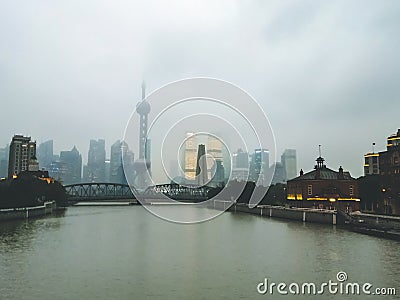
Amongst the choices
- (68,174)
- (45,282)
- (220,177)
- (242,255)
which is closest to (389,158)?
(242,255)

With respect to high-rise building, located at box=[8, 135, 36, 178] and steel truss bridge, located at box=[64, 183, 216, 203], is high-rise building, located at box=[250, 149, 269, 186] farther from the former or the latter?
high-rise building, located at box=[8, 135, 36, 178]

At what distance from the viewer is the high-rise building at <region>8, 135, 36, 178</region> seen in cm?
9012

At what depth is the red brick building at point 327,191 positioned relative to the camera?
126 ft

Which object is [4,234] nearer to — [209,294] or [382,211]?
[209,294]

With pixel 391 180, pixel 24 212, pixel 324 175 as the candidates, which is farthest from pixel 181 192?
pixel 391 180

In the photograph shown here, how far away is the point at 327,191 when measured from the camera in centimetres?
3875

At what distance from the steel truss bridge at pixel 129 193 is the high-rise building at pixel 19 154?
13098 millimetres

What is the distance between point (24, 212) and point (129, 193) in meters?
46.5

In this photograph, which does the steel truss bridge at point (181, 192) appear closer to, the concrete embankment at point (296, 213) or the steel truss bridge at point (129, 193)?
the steel truss bridge at point (129, 193)
